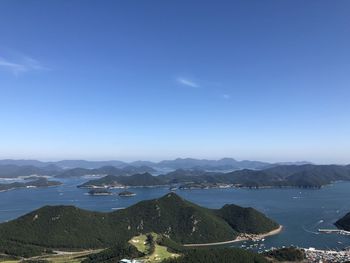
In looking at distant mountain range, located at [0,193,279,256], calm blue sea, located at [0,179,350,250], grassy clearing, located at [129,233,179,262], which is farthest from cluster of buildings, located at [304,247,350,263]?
grassy clearing, located at [129,233,179,262]

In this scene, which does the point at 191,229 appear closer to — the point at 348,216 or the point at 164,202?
the point at 164,202

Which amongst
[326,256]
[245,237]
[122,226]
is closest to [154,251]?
[122,226]

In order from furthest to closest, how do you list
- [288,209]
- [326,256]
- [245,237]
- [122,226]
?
[288,209] < [122,226] < [245,237] < [326,256]

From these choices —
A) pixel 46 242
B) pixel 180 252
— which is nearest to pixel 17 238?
pixel 46 242

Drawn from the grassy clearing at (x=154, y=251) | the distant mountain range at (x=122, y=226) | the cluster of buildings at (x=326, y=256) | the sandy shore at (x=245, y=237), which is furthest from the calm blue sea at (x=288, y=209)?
the grassy clearing at (x=154, y=251)

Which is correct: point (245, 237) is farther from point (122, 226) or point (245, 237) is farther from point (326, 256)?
point (122, 226)
